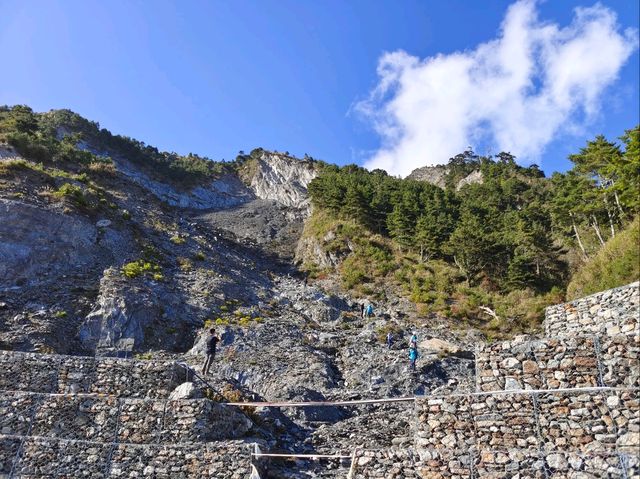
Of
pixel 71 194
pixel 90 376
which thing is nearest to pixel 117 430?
pixel 90 376

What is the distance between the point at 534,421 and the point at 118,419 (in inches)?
426

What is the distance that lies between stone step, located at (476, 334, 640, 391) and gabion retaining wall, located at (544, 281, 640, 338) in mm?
1412

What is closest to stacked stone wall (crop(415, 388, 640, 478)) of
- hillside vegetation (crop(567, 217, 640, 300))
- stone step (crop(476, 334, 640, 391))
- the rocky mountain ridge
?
stone step (crop(476, 334, 640, 391))

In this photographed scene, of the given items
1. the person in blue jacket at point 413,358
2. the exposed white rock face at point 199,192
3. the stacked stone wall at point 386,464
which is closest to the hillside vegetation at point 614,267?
the person in blue jacket at point 413,358

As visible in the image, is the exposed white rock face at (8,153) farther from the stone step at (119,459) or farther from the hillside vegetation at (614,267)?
the hillside vegetation at (614,267)

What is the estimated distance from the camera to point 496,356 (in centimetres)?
1152

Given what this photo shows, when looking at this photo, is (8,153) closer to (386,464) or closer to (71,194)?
(71,194)

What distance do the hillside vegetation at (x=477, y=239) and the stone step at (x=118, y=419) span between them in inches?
763

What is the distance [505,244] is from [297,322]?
18.1m

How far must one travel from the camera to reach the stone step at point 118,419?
1365 cm

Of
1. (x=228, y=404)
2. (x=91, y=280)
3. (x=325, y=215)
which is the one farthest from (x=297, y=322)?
(x=325, y=215)

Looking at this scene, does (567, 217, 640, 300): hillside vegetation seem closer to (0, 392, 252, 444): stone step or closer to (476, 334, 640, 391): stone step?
(476, 334, 640, 391): stone step

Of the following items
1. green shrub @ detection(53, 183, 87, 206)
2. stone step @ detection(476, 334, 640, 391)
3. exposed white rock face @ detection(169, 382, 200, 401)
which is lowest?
exposed white rock face @ detection(169, 382, 200, 401)

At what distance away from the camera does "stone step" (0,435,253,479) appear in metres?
12.5
